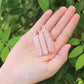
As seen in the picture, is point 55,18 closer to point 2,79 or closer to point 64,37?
point 64,37

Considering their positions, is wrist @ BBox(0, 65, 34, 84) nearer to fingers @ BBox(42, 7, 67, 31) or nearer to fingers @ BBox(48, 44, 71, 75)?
fingers @ BBox(48, 44, 71, 75)

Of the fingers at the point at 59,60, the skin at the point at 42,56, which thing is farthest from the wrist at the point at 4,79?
the fingers at the point at 59,60

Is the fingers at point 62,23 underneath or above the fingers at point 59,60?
above

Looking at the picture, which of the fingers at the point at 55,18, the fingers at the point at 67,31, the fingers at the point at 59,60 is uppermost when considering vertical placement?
the fingers at the point at 55,18

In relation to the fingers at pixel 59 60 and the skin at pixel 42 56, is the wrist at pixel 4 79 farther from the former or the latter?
the fingers at pixel 59 60

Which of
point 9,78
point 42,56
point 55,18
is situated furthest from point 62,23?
point 9,78

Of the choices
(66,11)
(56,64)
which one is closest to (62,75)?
(56,64)

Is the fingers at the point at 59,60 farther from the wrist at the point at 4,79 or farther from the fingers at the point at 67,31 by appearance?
the wrist at the point at 4,79
